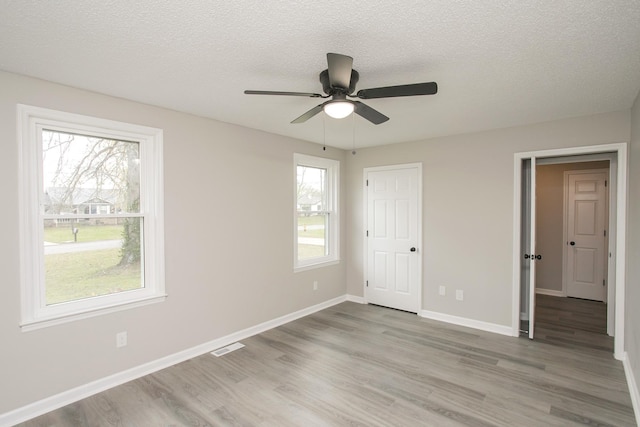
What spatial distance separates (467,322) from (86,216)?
442cm

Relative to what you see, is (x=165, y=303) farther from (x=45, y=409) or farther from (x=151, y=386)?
(x=45, y=409)

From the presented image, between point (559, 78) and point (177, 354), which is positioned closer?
point (559, 78)

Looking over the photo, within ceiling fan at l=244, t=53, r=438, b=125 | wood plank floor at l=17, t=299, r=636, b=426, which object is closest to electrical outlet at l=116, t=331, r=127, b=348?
wood plank floor at l=17, t=299, r=636, b=426

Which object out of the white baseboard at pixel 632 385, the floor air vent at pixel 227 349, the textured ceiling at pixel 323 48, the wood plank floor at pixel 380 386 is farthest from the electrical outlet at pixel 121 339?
the white baseboard at pixel 632 385

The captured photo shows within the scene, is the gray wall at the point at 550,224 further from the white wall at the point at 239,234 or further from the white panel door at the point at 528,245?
the white wall at the point at 239,234

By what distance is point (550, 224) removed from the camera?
18.9 ft

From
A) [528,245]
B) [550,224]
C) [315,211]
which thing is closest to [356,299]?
[315,211]

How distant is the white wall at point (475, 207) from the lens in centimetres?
378

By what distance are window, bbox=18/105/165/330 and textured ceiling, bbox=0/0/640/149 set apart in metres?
0.41

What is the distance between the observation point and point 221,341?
3.64 meters

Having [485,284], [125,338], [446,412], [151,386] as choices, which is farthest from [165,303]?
[485,284]

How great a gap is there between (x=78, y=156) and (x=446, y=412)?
360 centimetres

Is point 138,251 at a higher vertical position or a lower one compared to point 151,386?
higher

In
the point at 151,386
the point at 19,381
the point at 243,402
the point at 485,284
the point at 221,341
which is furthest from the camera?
the point at 485,284
